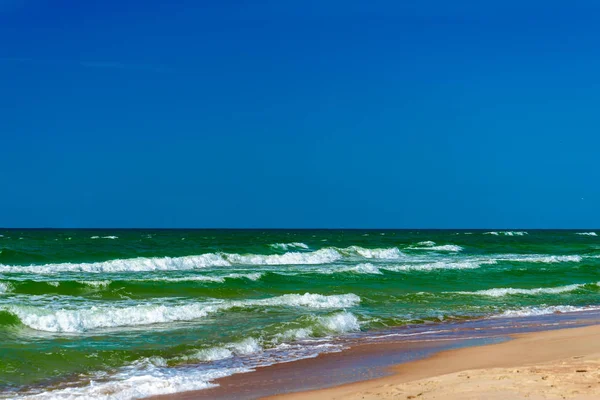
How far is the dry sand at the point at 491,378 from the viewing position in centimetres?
794

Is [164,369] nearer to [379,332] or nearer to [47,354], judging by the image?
[47,354]

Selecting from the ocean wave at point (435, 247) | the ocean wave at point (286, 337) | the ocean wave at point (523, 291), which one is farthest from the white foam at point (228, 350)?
the ocean wave at point (435, 247)

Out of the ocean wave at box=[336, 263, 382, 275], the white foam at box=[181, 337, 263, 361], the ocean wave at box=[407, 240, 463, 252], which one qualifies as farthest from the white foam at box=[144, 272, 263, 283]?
the ocean wave at box=[407, 240, 463, 252]

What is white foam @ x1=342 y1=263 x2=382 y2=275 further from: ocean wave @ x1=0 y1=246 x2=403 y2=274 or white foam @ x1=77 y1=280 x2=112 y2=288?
white foam @ x1=77 y1=280 x2=112 y2=288

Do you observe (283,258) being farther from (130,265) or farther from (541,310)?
(541,310)

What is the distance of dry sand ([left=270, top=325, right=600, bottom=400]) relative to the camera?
794 centimetres

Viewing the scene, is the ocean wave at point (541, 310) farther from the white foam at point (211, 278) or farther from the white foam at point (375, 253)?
the white foam at point (375, 253)

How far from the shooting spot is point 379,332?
1452 centimetres

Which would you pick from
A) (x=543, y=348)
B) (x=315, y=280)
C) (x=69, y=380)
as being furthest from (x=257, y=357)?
(x=315, y=280)

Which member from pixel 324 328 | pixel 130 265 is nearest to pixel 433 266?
pixel 130 265

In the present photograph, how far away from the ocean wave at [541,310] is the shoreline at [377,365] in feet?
9.50

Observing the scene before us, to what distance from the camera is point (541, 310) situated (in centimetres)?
1869

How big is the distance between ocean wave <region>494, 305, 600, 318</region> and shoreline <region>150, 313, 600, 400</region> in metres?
2.90

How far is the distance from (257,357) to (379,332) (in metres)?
3.72
